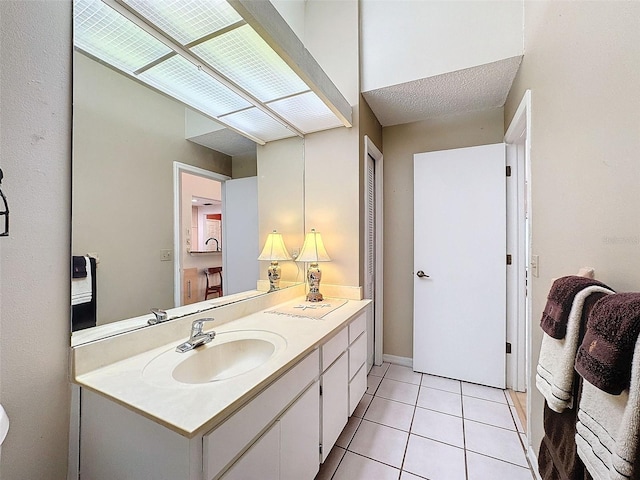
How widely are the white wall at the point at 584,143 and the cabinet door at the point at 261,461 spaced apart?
4.00 feet

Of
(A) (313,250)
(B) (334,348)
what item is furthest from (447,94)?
(B) (334,348)

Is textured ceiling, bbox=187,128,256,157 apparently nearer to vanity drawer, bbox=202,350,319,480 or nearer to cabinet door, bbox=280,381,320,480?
vanity drawer, bbox=202,350,319,480

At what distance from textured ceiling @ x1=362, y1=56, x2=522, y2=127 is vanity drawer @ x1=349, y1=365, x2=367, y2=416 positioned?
215 centimetres

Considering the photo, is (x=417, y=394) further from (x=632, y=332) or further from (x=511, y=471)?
(x=632, y=332)

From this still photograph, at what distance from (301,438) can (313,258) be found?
3.66ft

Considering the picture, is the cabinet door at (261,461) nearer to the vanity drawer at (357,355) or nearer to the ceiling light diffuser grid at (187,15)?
the vanity drawer at (357,355)

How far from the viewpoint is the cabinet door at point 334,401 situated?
1334 mm

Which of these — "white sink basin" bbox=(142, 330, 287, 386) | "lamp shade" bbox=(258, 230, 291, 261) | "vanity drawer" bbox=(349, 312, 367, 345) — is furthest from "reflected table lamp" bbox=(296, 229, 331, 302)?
"white sink basin" bbox=(142, 330, 287, 386)

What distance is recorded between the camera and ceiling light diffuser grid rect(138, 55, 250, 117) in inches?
48.4

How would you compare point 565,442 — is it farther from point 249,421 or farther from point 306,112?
point 306,112

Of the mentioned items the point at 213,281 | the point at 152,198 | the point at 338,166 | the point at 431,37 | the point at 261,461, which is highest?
the point at 431,37

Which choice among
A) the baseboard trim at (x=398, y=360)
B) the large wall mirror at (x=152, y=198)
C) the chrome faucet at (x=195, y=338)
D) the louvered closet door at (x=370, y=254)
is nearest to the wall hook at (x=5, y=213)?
the large wall mirror at (x=152, y=198)

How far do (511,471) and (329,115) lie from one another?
2.42 m

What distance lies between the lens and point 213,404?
743 millimetres
